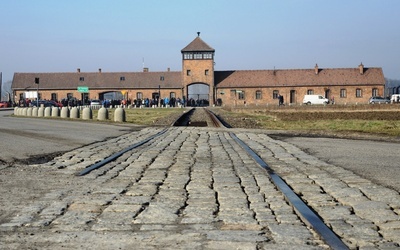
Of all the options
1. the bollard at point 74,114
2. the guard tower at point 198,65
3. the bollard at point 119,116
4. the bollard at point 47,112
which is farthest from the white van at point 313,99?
the bollard at point 119,116

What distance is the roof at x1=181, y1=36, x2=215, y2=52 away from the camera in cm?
9031

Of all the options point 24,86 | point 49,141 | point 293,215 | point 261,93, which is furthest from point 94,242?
point 24,86

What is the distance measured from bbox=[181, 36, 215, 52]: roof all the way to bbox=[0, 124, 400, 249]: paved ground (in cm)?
8122

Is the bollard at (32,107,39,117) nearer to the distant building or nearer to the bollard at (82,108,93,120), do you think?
the bollard at (82,108,93,120)

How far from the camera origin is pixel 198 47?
90.7 metres

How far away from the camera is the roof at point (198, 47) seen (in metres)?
90.3

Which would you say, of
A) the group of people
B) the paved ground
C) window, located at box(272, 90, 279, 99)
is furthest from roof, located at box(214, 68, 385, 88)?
the paved ground

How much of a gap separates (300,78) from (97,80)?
110 ft

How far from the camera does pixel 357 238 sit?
4.43 meters

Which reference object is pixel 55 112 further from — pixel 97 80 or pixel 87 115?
pixel 97 80

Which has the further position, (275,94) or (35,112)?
(275,94)

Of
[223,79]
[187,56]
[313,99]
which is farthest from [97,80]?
[313,99]

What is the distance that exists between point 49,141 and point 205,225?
35.1 feet

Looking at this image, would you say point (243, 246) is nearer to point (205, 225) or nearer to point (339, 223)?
point (205, 225)
